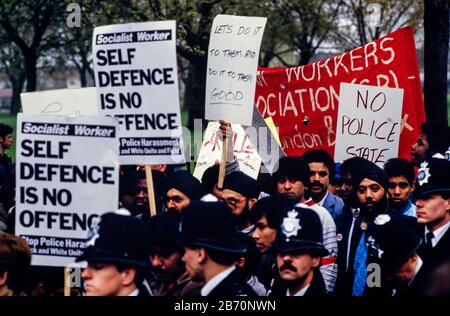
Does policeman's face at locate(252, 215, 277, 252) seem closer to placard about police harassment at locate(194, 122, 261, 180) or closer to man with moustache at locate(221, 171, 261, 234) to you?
man with moustache at locate(221, 171, 261, 234)

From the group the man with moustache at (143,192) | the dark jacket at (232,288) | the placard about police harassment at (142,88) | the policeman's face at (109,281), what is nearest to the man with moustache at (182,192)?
the man with moustache at (143,192)

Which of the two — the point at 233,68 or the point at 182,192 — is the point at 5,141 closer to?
the point at 233,68

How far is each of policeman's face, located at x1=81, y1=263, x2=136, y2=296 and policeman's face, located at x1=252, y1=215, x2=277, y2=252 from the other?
1.33m

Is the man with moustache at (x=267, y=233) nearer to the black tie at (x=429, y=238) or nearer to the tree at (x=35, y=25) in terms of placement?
the black tie at (x=429, y=238)

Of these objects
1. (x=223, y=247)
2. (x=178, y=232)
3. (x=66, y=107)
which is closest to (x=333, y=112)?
(x=66, y=107)

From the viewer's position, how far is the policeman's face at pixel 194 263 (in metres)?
5.08

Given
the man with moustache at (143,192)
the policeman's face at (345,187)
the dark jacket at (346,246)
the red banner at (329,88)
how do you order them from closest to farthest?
1. the dark jacket at (346,246)
2. the man with moustache at (143,192)
3. the policeman's face at (345,187)
4. the red banner at (329,88)

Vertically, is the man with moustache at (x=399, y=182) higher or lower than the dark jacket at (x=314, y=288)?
higher

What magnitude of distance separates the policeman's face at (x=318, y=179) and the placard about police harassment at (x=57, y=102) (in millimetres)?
1971

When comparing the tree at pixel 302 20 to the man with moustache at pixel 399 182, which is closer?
the man with moustache at pixel 399 182

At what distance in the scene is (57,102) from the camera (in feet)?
26.7

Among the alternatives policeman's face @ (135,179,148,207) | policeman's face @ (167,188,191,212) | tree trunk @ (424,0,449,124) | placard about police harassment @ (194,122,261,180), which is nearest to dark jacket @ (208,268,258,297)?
policeman's face @ (167,188,191,212)

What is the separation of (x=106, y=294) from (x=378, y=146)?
4548mm

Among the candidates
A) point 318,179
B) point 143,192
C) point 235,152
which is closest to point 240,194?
point 143,192
